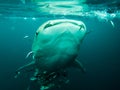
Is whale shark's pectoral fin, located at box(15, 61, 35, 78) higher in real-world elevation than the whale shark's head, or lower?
lower

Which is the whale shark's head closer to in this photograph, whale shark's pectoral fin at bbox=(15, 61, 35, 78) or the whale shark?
the whale shark

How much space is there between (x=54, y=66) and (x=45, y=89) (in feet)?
4.99

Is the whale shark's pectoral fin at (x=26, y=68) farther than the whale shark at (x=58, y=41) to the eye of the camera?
Yes

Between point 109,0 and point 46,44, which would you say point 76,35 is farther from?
point 109,0

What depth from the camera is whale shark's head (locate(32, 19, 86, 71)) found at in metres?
4.82

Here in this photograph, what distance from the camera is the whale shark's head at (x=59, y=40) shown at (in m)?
4.82

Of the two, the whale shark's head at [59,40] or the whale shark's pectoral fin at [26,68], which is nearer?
the whale shark's head at [59,40]

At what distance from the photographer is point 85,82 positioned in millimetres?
36844

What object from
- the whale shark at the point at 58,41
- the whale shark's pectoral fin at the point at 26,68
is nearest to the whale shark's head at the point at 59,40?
the whale shark at the point at 58,41

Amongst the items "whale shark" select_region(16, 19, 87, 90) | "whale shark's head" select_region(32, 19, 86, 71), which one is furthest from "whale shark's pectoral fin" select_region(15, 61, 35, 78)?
"whale shark's head" select_region(32, 19, 86, 71)

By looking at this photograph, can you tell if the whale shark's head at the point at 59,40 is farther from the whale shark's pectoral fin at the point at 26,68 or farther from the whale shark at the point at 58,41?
the whale shark's pectoral fin at the point at 26,68

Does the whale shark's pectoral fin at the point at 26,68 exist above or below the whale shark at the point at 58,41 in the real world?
below

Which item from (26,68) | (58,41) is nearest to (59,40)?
(58,41)

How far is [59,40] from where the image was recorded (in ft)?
16.3
